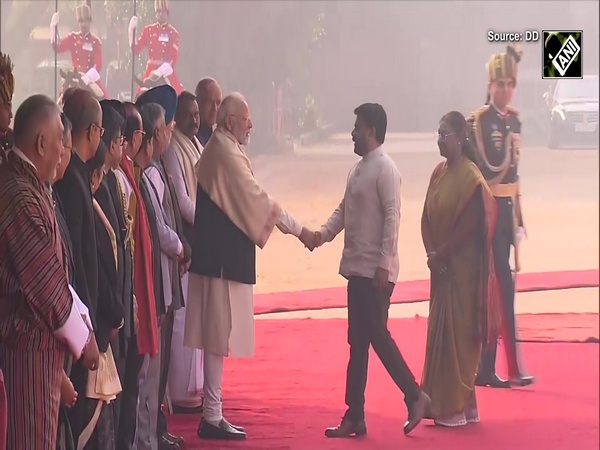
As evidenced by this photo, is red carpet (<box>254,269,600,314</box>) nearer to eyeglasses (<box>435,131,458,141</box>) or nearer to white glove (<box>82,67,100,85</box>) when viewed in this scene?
eyeglasses (<box>435,131,458,141</box>)

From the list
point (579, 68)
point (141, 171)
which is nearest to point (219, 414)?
point (141, 171)

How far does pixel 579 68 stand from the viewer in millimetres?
5309

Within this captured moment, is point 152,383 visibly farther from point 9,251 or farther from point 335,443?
point 9,251

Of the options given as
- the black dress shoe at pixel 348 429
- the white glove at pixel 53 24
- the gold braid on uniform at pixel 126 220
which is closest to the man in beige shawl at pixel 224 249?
the black dress shoe at pixel 348 429

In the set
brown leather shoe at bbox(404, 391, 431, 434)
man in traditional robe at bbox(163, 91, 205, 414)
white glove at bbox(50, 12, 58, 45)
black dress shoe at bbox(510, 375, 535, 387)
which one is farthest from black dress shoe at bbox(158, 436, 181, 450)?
white glove at bbox(50, 12, 58, 45)

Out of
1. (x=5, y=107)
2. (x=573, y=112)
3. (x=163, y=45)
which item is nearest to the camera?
(x=5, y=107)

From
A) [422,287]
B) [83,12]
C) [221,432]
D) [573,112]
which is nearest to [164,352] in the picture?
[221,432]

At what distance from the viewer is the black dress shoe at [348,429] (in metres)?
5.24

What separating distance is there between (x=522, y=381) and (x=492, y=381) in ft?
0.43

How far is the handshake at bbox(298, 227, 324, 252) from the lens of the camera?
5336 millimetres

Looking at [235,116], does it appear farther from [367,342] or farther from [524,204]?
[524,204]

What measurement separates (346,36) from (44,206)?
2.66 meters

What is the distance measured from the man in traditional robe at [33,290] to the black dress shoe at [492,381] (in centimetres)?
251

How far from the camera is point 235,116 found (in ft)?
17.0
